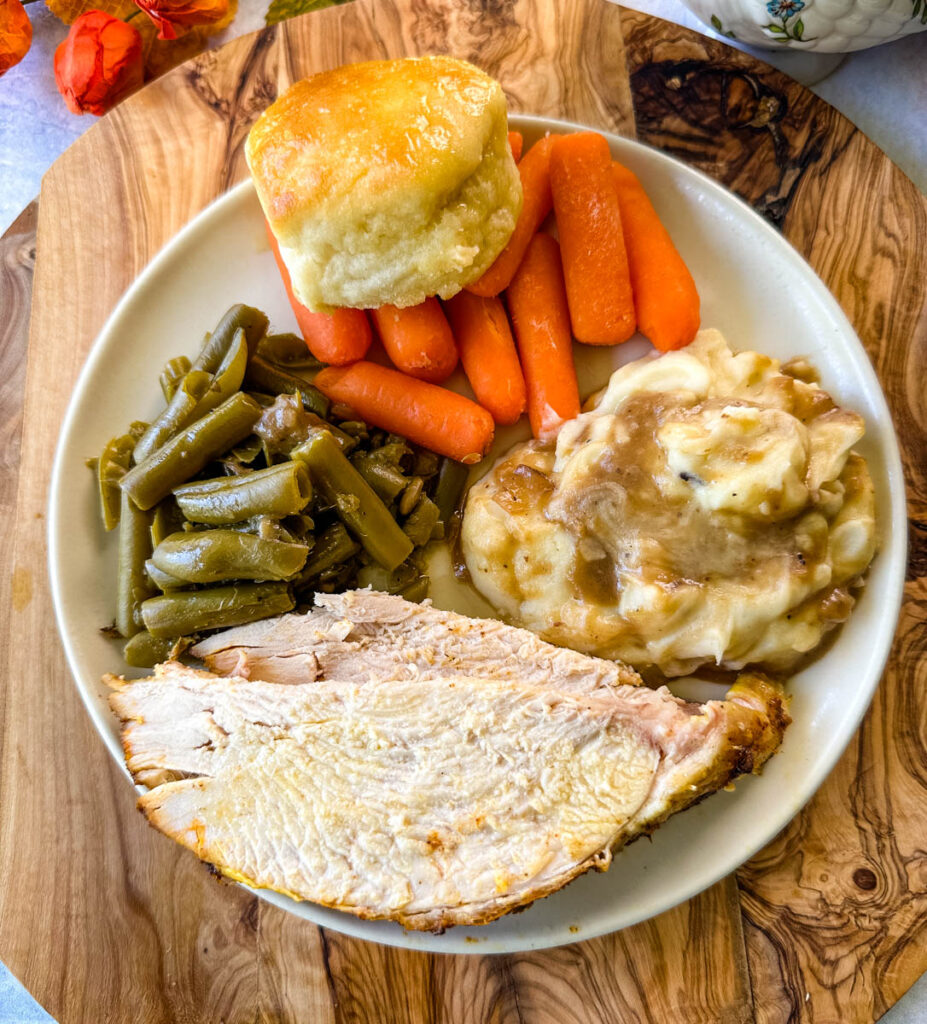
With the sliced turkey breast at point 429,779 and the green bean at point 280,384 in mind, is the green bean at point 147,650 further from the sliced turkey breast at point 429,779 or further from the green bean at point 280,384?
the green bean at point 280,384

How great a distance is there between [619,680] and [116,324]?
203 centimetres

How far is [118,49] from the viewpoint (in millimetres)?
2959

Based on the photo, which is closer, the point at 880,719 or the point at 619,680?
the point at 619,680

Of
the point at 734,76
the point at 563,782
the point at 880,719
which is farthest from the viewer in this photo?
the point at 734,76

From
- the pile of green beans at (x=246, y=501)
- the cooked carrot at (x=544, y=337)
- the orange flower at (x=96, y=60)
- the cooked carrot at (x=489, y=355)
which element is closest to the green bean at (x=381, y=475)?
the pile of green beans at (x=246, y=501)

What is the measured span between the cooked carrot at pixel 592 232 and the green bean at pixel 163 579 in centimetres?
152

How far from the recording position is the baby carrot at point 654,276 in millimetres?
2564

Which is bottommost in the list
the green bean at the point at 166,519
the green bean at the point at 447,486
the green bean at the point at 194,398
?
the green bean at the point at 447,486

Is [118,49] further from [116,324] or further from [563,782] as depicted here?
[563,782]

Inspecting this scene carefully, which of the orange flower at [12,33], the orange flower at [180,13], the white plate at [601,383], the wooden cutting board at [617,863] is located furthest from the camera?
the orange flower at [12,33]

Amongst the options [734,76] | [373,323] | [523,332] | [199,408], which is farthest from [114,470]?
[734,76]

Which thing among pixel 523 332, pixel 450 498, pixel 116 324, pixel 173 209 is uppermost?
pixel 173 209

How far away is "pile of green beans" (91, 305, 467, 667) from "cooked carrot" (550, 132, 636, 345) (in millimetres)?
700

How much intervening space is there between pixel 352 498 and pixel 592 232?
3.80 ft
